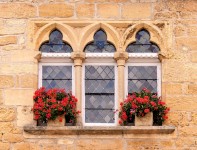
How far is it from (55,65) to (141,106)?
145 cm

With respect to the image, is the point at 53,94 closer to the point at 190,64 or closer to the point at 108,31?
the point at 108,31

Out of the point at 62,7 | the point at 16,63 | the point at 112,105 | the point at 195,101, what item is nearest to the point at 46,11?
the point at 62,7

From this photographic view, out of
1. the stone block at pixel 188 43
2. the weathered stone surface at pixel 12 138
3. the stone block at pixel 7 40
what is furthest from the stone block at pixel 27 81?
the stone block at pixel 188 43

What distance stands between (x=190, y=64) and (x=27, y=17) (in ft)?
7.97

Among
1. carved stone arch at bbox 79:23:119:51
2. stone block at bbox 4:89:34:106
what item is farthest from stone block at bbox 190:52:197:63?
stone block at bbox 4:89:34:106

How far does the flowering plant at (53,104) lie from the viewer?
898cm

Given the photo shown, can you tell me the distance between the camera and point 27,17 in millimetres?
9445

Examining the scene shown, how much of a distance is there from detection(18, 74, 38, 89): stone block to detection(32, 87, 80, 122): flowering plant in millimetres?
156

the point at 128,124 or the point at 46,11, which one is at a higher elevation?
the point at 46,11

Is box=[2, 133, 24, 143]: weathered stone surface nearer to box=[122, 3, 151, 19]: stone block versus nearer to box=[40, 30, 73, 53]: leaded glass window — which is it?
box=[40, 30, 73, 53]: leaded glass window

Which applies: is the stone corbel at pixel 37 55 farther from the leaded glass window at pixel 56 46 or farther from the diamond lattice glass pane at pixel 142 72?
the diamond lattice glass pane at pixel 142 72

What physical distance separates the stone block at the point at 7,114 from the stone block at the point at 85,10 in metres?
1.68

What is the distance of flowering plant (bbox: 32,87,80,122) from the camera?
8.98m

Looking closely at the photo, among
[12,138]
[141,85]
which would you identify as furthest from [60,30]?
[12,138]
